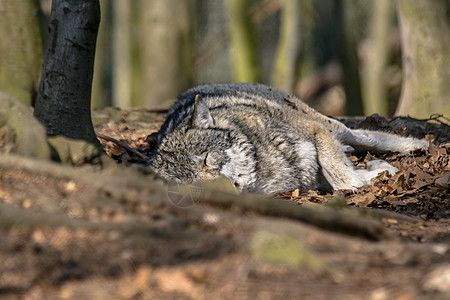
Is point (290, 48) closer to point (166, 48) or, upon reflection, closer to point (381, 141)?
point (166, 48)

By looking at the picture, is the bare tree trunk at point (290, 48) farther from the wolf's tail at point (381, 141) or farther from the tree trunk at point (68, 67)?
the tree trunk at point (68, 67)

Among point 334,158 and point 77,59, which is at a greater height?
point 77,59

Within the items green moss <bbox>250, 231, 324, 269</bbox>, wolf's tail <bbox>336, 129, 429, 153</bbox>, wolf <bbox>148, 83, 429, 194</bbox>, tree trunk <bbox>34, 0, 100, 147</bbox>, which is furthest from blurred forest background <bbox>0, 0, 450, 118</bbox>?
green moss <bbox>250, 231, 324, 269</bbox>

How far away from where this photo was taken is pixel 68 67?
4500mm

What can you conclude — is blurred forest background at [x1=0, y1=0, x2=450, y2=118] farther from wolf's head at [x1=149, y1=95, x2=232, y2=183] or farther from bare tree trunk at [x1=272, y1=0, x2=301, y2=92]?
wolf's head at [x1=149, y1=95, x2=232, y2=183]

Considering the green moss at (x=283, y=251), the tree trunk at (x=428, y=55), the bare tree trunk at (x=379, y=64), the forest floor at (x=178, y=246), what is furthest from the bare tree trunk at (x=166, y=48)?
the green moss at (x=283, y=251)

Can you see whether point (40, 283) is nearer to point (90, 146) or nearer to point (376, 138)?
point (90, 146)

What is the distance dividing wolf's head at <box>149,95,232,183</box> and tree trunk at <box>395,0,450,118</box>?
3778mm

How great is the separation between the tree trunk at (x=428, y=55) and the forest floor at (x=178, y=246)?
15.4 ft

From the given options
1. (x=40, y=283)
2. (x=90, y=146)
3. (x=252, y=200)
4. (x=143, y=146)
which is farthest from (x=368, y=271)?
(x=143, y=146)

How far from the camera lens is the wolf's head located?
4.98 meters

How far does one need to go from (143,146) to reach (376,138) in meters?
2.83

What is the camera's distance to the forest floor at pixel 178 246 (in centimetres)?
248

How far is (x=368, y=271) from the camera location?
2.54 m
